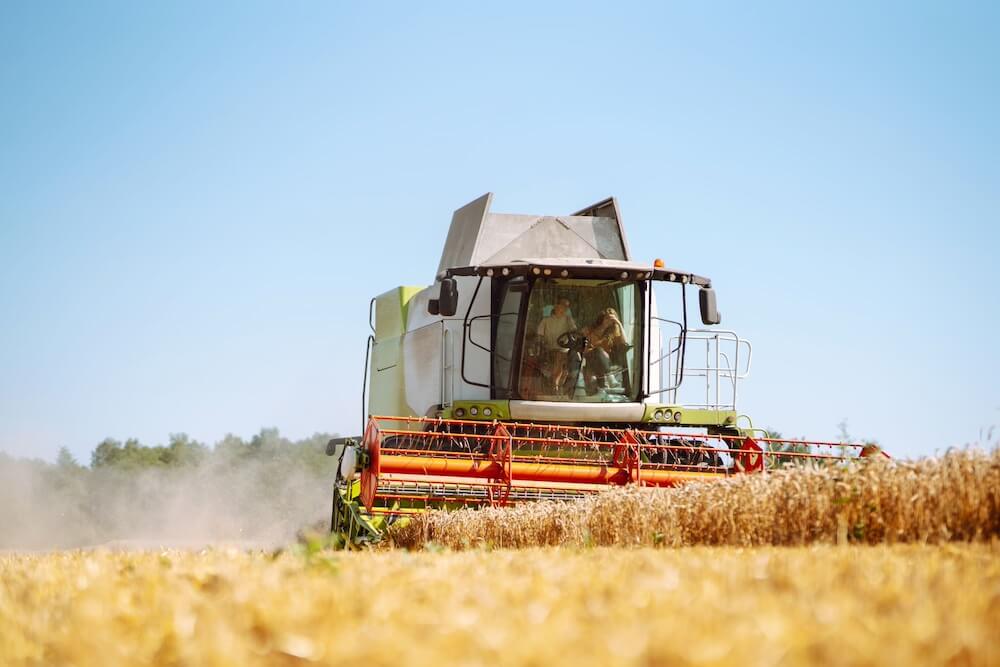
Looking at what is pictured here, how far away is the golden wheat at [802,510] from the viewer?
4.74 metres

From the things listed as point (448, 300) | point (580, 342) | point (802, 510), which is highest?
point (448, 300)

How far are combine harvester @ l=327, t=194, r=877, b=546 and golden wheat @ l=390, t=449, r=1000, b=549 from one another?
1.74 m

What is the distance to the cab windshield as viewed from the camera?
1025cm

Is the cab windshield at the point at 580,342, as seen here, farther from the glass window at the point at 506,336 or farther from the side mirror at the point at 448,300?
the side mirror at the point at 448,300

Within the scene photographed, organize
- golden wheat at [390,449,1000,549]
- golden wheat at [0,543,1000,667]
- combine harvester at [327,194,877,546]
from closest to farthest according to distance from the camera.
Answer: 1. golden wheat at [0,543,1000,667]
2. golden wheat at [390,449,1000,549]
3. combine harvester at [327,194,877,546]

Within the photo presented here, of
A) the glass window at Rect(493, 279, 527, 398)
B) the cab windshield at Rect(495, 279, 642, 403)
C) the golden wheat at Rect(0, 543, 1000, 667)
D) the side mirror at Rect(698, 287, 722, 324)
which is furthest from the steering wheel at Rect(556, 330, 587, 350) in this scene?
the golden wheat at Rect(0, 543, 1000, 667)

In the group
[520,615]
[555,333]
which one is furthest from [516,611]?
[555,333]

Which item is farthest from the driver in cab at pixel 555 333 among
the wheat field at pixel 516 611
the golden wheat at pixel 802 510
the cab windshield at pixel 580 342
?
the wheat field at pixel 516 611

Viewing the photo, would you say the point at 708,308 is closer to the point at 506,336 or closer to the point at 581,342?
the point at 581,342

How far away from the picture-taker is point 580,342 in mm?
10344

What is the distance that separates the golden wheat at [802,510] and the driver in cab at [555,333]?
2865 millimetres

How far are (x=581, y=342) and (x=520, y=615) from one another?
8.21 meters

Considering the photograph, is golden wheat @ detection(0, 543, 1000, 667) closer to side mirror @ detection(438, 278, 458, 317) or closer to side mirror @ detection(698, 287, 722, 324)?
side mirror @ detection(438, 278, 458, 317)

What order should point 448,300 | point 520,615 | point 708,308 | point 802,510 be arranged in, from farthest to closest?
point 708,308
point 448,300
point 802,510
point 520,615
